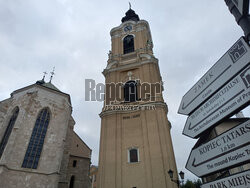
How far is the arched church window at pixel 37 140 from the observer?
17.8m

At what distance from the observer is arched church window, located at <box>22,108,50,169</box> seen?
17.8 m

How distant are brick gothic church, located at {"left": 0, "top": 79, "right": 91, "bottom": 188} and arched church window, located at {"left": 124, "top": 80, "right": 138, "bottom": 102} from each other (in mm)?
9351

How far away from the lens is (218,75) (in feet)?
10.2

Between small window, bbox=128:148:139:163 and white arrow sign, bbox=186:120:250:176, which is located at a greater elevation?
small window, bbox=128:148:139:163

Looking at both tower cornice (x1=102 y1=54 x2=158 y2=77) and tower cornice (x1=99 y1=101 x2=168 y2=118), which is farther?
tower cornice (x1=102 y1=54 x2=158 y2=77)

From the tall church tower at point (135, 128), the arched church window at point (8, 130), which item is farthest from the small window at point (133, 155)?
the arched church window at point (8, 130)

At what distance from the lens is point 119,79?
1947 cm

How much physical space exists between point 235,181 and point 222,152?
40 centimetres

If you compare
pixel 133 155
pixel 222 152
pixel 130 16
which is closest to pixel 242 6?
pixel 222 152

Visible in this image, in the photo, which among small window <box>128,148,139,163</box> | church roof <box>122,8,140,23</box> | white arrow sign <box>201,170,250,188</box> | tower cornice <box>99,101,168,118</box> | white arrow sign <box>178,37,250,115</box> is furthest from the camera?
church roof <box>122,8,140,23</box>

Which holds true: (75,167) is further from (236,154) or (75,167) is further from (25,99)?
(236,154)

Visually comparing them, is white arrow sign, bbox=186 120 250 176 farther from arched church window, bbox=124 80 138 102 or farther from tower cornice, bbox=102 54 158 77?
tower cornice, bbox=102 54 158 77

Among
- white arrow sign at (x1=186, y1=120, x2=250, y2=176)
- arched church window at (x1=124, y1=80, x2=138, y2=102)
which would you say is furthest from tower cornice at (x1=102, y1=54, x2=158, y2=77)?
white arrow sign at (x1=186, y1=120, x2=250, y2=176)

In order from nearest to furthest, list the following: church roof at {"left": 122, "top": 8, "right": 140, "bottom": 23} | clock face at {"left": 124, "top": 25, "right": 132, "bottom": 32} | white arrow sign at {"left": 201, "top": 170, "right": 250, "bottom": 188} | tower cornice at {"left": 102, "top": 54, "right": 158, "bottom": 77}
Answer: white arrow sign at {"left": 201, "top": 170, "right": 250, "bottom": 188} < tower cornice at {"left": 102, "top": 54, "right": 158, "bottom": 77} < clock face at {"left": 124, "top": 25, "right": 132, "bottom": 32} < church roof at {"left": 122, "top": 8, "right": 140, "bottom": 23}
